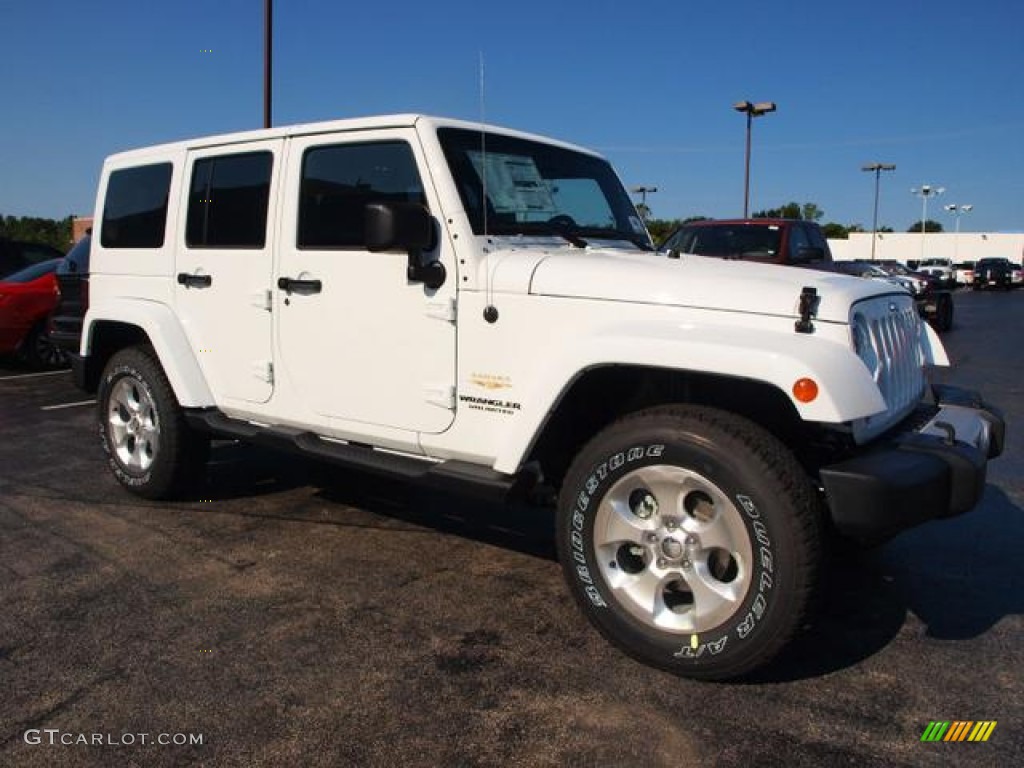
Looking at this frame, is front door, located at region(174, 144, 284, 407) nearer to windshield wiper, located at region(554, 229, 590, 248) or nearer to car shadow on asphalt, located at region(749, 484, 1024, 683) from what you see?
windshield wiper, located at region(554, 229, 590, 248)

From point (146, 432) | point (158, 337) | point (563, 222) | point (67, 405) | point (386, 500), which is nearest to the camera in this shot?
point (563, 222)

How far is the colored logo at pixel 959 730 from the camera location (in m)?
2.68

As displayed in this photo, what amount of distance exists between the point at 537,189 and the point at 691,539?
1859 mm

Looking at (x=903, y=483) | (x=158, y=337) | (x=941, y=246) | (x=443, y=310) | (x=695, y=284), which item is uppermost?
(x=941, y=246)

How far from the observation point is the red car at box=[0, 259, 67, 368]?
1068cm

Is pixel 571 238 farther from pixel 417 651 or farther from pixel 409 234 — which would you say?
pixel 417 651

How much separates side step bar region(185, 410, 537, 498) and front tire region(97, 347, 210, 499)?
0.17 metres

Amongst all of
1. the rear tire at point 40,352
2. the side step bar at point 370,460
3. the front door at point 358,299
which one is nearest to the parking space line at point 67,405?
the rear tire at point 40,352

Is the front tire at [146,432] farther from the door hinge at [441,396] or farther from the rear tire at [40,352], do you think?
the rear tire at [40,352]

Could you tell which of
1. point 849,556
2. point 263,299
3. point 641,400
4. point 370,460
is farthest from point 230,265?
point 849,556

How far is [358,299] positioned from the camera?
12.7 feet

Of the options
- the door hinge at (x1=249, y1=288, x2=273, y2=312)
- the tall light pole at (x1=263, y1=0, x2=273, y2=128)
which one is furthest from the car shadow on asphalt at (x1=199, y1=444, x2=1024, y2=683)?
the tall light pole at (x1=263, y1=0, x2=273, y2=128)

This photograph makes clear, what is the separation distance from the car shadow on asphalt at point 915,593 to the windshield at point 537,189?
1.88 metres

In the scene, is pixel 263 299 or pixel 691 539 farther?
pixel 263 299
